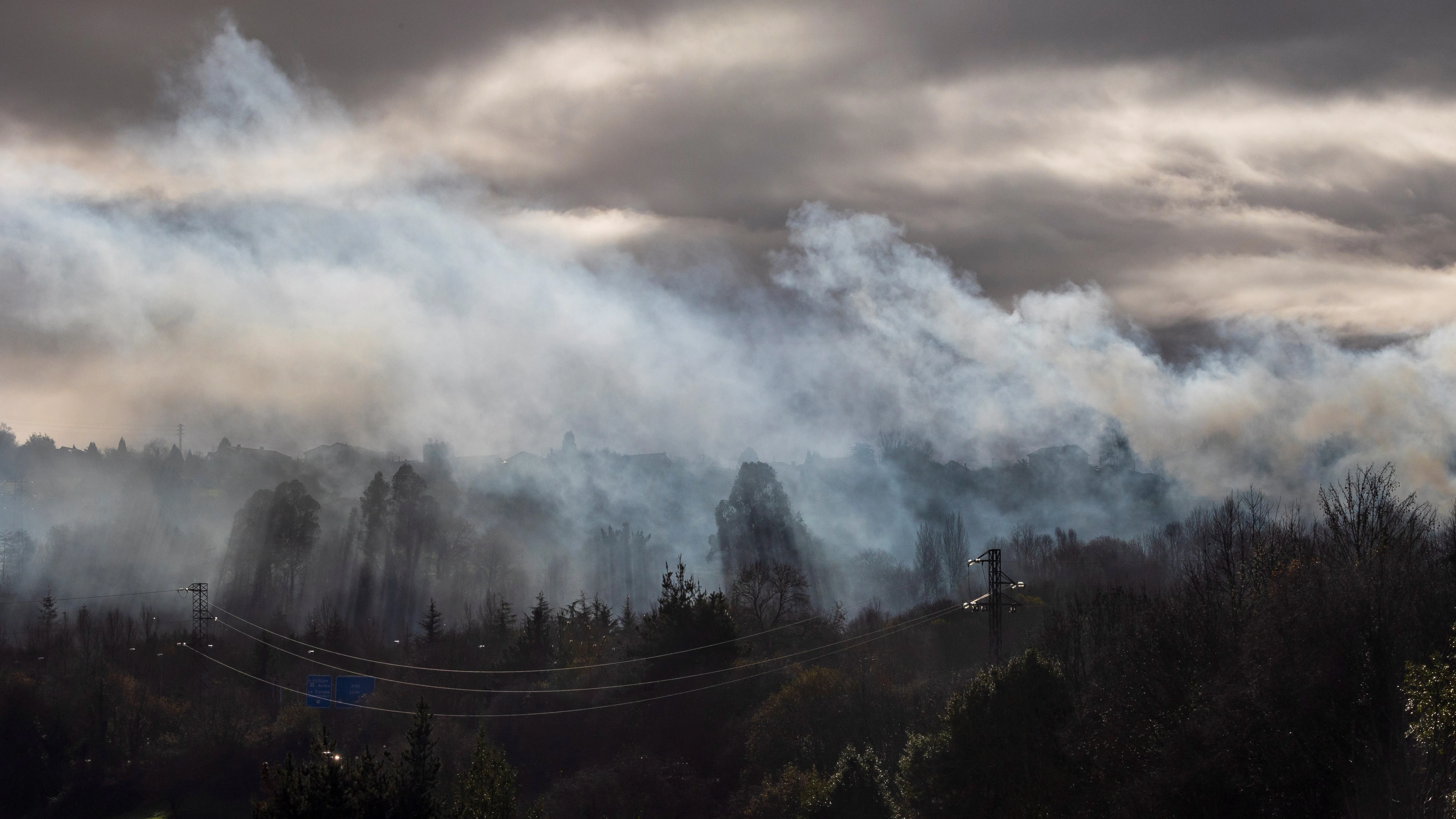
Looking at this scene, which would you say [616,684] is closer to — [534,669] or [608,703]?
[608,703]

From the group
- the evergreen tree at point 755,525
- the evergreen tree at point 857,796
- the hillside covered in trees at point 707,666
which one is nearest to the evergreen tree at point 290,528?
the hillside covered in trees at point 707,666

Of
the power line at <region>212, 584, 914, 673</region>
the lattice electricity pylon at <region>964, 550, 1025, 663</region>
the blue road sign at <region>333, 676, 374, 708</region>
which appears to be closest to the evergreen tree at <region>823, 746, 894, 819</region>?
the lattice electricity pylon at <region>964, 550, 1025, 663</region>

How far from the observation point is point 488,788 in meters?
37.0

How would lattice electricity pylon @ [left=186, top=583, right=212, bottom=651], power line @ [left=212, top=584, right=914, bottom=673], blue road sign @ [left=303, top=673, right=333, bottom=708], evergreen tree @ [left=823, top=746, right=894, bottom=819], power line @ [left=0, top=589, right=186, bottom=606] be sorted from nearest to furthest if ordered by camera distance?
evergreen tree @ [left=823, top=746, right=894, bottom=819]
blue road sign @ [left=303, top=673, right=333, bottom=708]
power line @ [left=212, top=584, right=914, bottom=673]
lattice electricity pylon @ [left=186, top=583, right=212, bottom=651]
power line @ [left=0, top=589, right=186, bottom=606]

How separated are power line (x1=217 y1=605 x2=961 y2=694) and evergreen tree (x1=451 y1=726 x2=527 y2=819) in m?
35.6

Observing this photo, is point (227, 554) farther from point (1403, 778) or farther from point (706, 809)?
point (1403, 778)

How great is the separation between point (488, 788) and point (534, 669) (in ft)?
161

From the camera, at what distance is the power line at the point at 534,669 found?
7481cm

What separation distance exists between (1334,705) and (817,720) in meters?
36.0

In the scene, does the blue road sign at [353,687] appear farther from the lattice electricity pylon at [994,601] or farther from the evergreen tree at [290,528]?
the evergreen tree at [290,528]

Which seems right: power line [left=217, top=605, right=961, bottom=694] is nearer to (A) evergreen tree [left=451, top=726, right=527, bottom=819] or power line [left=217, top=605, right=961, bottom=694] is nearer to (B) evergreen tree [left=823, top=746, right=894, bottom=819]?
(B) evergreen tree [left=823, top=746, right=894, bottom=819]

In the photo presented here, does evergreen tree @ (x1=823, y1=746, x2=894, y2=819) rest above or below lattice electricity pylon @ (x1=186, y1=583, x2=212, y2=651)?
below

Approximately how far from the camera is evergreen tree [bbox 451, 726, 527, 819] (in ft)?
119

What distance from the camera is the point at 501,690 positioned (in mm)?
82562
